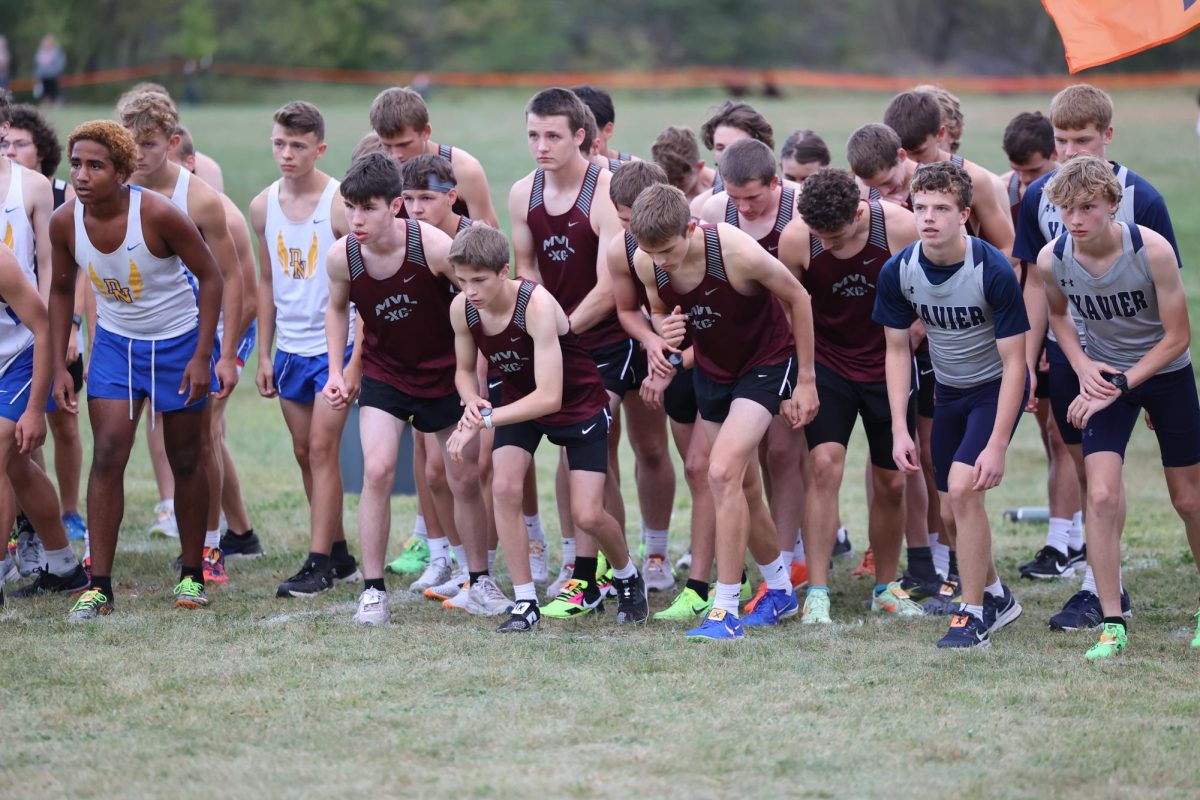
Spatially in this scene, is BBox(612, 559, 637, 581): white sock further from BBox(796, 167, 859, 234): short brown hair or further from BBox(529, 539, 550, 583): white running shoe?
BBox(796, 167, 859, 234): short brown hair

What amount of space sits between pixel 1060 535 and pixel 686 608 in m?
2.34

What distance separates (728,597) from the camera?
244 inches

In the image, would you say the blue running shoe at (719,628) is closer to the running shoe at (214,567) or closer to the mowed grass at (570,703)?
the mowed grass at (570,703)

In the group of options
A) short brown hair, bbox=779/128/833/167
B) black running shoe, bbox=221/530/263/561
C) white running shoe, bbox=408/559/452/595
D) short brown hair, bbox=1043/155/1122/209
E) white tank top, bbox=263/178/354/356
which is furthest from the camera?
black running shoe, bbox=221/530/263/561

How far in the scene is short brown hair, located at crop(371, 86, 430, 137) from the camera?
724cm

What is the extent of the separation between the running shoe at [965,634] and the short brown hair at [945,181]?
1.72 metres

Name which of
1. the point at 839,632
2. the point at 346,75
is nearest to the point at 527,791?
the point at 839,632

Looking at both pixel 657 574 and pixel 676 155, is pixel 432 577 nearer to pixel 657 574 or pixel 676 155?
pixel 657 574

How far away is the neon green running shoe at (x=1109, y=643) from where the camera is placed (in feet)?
18.7

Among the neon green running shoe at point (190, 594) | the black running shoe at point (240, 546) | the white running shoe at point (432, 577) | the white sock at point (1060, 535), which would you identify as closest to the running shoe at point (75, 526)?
the black running shoe at point (240, 546)

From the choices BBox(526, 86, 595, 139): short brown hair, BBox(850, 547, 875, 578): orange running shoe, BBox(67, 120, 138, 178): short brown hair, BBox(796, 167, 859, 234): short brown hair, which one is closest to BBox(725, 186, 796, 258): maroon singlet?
BBox(796, 167, 859, 234): short brown hair

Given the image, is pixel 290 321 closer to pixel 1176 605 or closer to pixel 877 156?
pixel 877 156

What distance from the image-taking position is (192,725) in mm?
4887

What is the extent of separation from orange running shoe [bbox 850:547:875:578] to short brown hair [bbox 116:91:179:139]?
4.23 m
